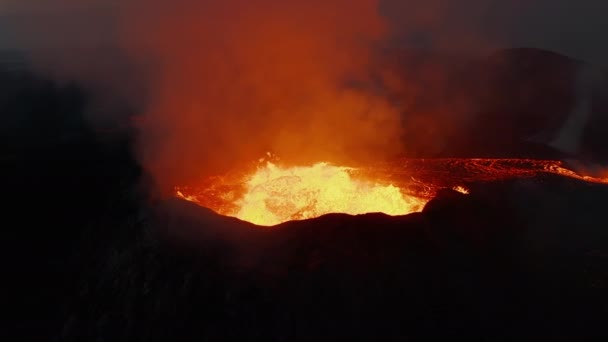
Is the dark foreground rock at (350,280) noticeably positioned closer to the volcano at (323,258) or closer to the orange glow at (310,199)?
the volcano at (323,258)

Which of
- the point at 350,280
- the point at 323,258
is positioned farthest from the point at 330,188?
the point at 350,280

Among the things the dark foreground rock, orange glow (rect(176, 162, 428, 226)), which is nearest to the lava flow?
orange glow (rect(176, 162, 428, 226))

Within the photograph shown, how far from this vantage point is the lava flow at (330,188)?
1692 cm

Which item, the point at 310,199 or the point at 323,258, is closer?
the point at 323,258

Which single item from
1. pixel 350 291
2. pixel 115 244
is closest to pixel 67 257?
pixel 115 244

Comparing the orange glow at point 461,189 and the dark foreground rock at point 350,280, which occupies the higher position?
the orange glow at point 461,189

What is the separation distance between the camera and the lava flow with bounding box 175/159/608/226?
16.9 meters

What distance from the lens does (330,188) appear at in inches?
716

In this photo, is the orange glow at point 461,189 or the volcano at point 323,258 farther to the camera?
the orange glow at point 461,189

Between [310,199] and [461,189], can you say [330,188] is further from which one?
[461,189]

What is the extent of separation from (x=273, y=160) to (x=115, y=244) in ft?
29.5

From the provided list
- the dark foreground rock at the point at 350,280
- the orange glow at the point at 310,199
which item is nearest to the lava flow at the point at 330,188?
the orange glow at the point at 310,199

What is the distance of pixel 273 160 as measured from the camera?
23.1 metres

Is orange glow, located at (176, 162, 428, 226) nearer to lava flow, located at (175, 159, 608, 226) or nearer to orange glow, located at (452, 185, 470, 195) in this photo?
lava flow, located at (175, 159, 608, 226)
